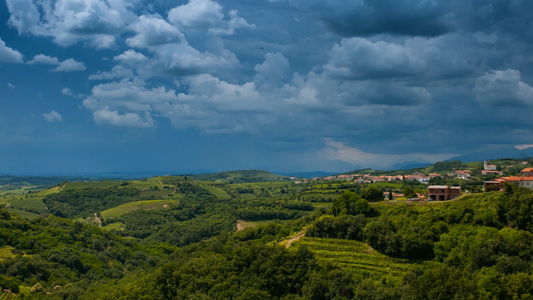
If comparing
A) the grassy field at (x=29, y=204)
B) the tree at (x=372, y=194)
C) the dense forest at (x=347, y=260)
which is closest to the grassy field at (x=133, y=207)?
the grassy field at (x=29, y=204)

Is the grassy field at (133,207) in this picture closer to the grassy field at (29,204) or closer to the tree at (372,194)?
the grassy field at (29,204)

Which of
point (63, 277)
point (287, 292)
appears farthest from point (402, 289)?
point (63, 277)

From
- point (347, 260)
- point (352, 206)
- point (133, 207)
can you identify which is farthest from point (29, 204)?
point (347, 260)

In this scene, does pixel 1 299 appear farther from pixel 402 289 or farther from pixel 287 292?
pixel 402 289

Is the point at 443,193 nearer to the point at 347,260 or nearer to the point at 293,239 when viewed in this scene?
the point at 293,239

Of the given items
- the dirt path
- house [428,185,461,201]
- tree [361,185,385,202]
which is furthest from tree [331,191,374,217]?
house [428,185,461,201]

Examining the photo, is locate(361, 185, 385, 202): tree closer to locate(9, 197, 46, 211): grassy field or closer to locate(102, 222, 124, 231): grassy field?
locate(102, 222, 124, 231): grassy field
